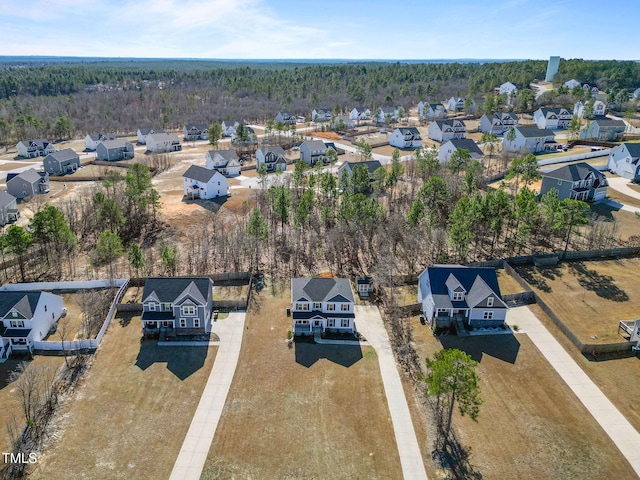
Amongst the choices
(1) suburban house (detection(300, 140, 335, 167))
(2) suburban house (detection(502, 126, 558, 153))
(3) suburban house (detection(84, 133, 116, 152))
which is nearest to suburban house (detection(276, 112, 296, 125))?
(1) suburban house (detection(300, 140, 335, 167))

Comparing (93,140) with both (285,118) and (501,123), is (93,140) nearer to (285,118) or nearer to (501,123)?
(285,118)

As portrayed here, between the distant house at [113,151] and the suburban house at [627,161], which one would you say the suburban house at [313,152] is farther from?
the suburban house at [627,161]

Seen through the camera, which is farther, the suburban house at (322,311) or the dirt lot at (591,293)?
the dirt lot at (591,293)

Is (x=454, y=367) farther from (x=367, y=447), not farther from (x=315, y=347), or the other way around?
(x=315, y=347)

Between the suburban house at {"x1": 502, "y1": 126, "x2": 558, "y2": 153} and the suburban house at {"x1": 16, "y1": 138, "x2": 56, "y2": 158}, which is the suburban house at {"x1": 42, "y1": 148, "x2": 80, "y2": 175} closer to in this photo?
the suburban house at {"x1": 16, "y1": 138, "x2": 56, "y2": 158}

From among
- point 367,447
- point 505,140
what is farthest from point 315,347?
point 505,140

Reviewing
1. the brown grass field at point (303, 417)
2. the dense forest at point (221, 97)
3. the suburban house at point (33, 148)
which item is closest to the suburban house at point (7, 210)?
the brown grass field at point (303, 417)
